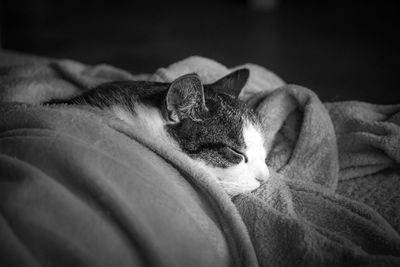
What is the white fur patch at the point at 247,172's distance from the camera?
0.91m

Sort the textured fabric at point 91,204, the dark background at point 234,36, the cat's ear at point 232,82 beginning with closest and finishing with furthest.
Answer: the textured fabric at point 91,204, the cat's ear at point 232,82, the dark background at point 234,36

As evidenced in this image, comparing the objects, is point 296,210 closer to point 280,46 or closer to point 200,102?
point 200,102

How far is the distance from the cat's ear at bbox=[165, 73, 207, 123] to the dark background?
883mm

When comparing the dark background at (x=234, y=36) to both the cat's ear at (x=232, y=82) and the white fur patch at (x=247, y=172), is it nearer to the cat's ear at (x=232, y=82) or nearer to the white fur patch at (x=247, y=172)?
the cat's ear at (x=232, y=82)

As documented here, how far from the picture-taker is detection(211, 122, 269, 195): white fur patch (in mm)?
912

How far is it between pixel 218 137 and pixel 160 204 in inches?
10.8

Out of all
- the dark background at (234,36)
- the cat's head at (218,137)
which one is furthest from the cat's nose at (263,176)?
the dark background at (234,36)

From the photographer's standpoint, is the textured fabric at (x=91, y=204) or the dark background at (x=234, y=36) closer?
the textured fabric at (x=91, y=204)

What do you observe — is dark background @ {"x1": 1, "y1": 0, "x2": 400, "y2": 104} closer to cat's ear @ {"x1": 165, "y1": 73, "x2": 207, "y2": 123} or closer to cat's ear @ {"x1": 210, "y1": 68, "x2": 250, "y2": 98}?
cat's ear @ {"x1": 210, "y1": 68, "x2": 250, "y2": 98}

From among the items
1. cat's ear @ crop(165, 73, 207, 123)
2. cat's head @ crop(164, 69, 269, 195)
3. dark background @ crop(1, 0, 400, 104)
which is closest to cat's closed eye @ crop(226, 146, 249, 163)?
cat's head @ crop(164, 69, 269, 195)

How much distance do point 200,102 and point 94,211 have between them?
365 mm

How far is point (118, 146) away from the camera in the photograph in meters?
0.75

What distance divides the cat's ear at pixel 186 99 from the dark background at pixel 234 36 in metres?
0.88

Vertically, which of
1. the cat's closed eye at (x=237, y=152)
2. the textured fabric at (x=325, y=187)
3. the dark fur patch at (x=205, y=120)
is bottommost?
the textured fabric at (x=325, y=187)
